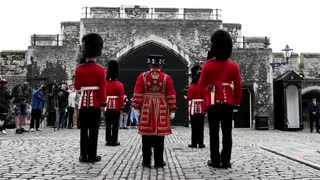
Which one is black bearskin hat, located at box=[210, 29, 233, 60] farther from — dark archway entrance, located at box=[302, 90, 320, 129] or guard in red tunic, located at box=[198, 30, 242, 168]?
dark archway entrance, located at box=[302, 90, 320, 129]

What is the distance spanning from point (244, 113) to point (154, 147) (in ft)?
57.3

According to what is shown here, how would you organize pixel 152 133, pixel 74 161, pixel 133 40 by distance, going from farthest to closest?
pixel 133 40
pixel 74 161
pixel 152 133

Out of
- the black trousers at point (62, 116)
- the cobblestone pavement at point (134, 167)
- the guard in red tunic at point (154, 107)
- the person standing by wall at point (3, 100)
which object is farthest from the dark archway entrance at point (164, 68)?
the guard in red tunic at point (154, 107)

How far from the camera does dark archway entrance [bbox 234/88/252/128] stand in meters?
23.4

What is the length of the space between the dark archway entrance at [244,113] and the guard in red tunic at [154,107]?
668 inches

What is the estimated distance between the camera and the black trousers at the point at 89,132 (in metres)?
7.18

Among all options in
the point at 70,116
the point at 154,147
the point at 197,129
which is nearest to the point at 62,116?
the point at 70,116

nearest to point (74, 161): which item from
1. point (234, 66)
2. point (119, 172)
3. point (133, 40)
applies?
point (119, 172)

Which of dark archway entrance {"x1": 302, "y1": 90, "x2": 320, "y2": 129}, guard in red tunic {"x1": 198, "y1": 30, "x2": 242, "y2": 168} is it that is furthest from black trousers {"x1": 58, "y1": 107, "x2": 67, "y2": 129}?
dark archway entrance {"x1": 302, "y1": 90, "x2": 320, "y2": 129}

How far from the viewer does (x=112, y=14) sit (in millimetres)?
23906

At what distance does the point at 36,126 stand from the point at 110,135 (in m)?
6.66

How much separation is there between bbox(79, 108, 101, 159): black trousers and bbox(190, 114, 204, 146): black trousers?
9.81ft

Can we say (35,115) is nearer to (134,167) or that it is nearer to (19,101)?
(19,101)

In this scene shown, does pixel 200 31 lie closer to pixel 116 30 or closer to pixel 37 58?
pixel 116 30
